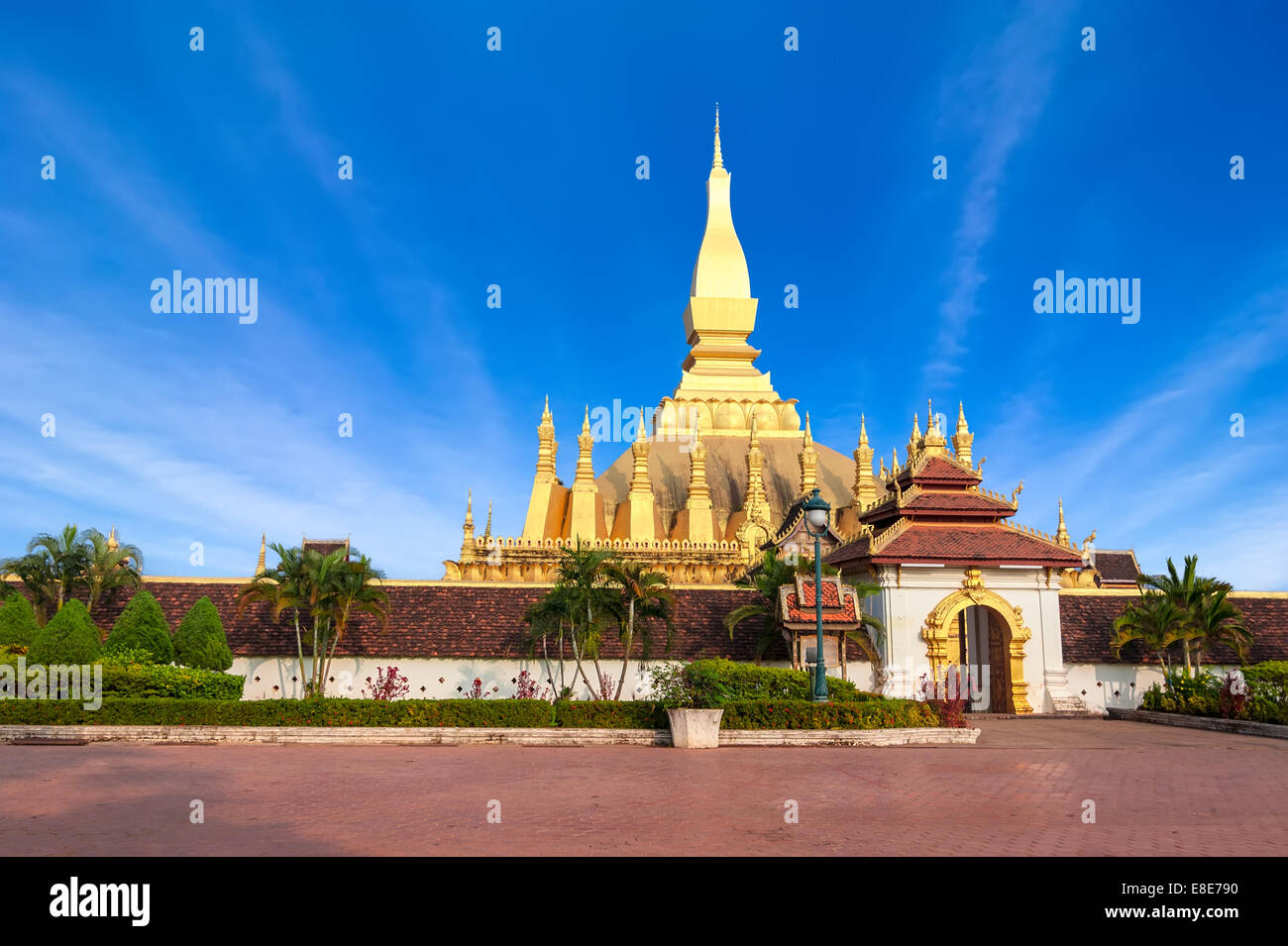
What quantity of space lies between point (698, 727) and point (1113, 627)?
1566cm

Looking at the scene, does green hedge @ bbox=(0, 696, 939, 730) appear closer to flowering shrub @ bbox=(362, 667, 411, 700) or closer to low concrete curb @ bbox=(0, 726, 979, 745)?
low concrete curb @ bbox=(0, 726, 979, 745)

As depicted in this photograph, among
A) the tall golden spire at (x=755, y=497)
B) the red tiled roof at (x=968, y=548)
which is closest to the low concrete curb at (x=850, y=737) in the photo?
the red tiled roof at (x=968, y=548)

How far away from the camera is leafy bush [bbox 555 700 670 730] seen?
1836 cm

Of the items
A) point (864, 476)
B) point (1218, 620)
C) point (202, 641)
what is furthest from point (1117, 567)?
point (202, 641)

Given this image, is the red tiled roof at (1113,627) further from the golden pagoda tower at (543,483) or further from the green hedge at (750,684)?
the golden pagoda tower at (543,483)

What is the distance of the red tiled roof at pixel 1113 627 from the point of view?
2606 centimetres

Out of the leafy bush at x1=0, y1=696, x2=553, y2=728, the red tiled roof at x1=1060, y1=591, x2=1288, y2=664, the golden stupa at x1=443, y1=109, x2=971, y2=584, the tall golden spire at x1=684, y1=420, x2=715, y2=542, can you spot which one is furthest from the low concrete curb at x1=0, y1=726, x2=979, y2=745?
the tall golden spire at x1=684, y1=420, x2=715, y2=542

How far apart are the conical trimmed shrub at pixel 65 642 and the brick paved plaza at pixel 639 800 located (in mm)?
4176

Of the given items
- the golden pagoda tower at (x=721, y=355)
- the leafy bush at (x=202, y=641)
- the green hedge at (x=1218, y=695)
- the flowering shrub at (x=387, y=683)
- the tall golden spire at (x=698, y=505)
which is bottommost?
the green hedge at (x=1218, y=695)

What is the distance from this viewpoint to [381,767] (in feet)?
45.1

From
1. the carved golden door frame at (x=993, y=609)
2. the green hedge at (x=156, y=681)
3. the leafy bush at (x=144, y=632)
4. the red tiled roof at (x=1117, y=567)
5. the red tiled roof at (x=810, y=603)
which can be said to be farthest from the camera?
the red tiled roof at (x=1117, y=567)

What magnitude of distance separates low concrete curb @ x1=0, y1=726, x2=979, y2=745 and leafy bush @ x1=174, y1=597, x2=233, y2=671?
4.92 meters

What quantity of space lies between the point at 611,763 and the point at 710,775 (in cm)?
216
